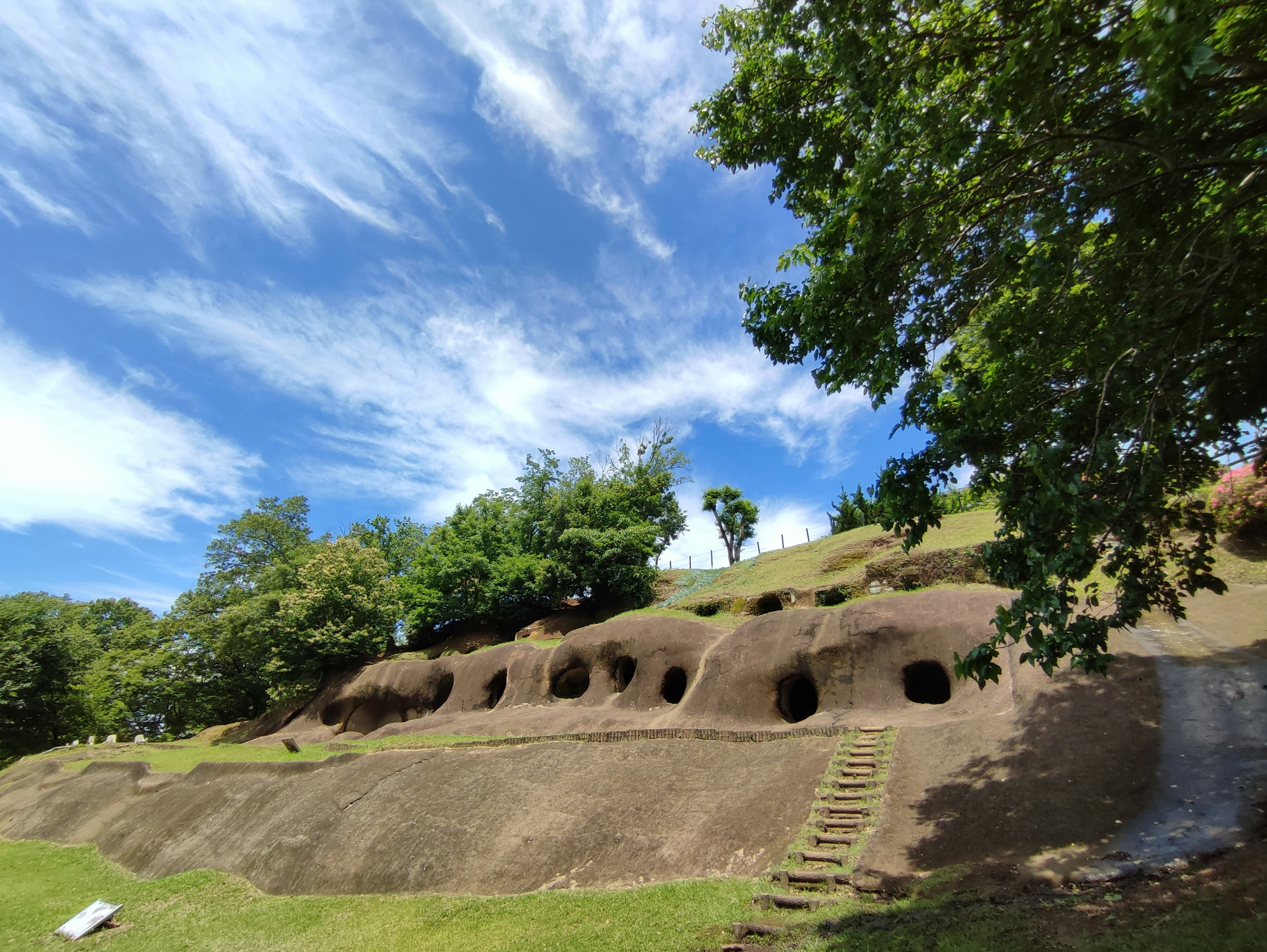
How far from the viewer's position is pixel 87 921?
43.6ft

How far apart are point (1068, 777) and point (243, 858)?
18.9 meters

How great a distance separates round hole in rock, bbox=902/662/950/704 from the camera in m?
17.6

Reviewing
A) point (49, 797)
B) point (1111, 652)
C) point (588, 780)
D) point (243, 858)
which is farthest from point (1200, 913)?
point (49, 797)

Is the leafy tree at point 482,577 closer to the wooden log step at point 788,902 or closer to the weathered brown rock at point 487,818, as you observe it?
the weathered brown rock at point 487,818

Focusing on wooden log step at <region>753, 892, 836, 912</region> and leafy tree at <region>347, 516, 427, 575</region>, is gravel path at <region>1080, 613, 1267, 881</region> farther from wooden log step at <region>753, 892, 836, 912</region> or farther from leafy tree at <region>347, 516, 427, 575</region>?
leafy tree at <region>347, 516, 427, 575</region>

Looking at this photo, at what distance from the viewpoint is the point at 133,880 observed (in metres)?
17.2

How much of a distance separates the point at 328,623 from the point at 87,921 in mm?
20908

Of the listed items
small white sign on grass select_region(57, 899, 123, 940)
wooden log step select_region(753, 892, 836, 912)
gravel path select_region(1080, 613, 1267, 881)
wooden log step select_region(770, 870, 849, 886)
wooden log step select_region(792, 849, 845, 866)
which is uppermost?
gravel path select_region(1080, 613, 1267, 881)

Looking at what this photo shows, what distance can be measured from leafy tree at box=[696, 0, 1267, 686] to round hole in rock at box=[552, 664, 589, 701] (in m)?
21.3

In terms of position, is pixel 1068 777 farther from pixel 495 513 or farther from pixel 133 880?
pixel 495 513

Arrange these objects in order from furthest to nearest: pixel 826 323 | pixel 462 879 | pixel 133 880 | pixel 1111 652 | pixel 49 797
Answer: pixel 49 797
pixel 133 880
pixel 1111 652
pixel 462 879
pixel 826 323

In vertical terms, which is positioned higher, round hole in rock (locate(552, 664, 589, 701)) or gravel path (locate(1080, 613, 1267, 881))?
round hole in rock (locate(552, 664, 589, 701))

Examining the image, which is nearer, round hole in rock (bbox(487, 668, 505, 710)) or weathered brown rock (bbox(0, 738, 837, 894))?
weathered brown rock (bbox(0, 738, 837, 894))

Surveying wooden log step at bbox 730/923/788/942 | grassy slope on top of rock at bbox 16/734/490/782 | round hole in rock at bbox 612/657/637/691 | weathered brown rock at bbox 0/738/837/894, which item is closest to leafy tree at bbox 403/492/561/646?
grassy slope on top of rock at bbox 16/734/490/782
